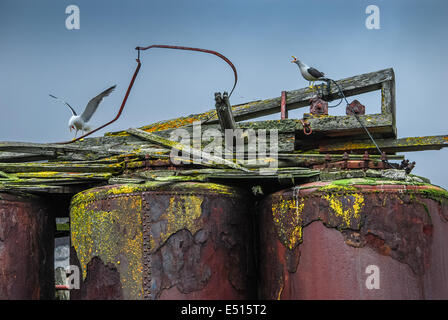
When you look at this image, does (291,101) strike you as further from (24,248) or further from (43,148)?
(24,248)

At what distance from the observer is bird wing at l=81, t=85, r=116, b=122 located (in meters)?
11.4

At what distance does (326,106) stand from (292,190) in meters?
1.69

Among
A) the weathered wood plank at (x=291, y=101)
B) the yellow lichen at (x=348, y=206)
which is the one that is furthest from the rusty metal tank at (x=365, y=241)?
the weathered wood plank at (x=291, y=101)

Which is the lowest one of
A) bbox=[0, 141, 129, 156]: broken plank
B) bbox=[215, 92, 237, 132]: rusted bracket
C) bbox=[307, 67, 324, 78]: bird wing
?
bbox=[0, 141, 129, 156]: broken plank

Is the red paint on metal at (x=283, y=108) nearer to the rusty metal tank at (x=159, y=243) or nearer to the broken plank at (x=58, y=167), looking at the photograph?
the rusty metal tank at (x=159, y=243)

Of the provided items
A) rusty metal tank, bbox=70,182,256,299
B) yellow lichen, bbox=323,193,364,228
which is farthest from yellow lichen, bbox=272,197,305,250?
rusty metal tank, bbox=70,182,256,299

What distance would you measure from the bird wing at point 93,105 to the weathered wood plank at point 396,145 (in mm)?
4765

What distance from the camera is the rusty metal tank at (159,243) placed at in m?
7.02

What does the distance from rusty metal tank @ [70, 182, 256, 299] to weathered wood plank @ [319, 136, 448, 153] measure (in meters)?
1.84

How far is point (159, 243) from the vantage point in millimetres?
7066

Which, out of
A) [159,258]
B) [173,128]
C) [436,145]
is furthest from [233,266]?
[436,145]

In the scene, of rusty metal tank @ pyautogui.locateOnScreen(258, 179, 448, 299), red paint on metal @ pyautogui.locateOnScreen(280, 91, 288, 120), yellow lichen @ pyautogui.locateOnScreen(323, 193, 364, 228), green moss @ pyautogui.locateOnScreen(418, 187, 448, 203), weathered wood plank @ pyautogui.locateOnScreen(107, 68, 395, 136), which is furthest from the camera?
red paint on metal @ pyautogui.locateOnScreen(280, 91, 288, 120)

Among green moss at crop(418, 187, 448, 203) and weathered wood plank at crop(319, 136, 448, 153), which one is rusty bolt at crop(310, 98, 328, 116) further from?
green moss at crop(418, 187, 448, 203)

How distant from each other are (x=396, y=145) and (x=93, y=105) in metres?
6.00
